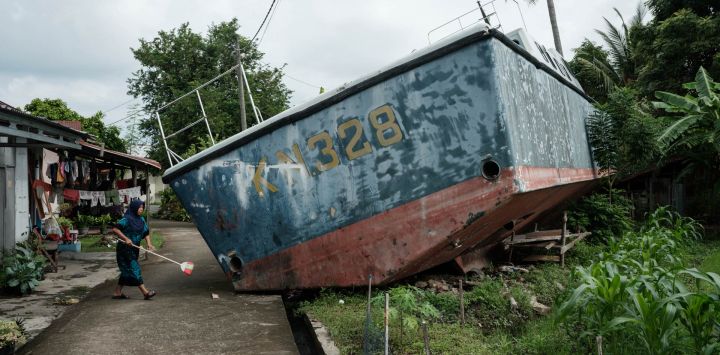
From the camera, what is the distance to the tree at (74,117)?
26789mm

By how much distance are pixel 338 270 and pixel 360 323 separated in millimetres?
1304

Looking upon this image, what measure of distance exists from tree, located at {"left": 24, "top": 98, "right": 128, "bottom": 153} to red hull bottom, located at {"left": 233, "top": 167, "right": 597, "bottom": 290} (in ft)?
73.0

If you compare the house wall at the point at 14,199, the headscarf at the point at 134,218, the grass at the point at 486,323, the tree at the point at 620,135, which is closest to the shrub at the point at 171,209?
the house wall at the point at 14,199

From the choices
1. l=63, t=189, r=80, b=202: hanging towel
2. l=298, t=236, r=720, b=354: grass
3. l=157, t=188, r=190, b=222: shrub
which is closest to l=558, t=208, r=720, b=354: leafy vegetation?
l=298, t=236, r=720, b=354: grass

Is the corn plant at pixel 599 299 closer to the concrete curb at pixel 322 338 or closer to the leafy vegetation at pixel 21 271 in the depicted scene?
the concrete curb at pixel 322 338

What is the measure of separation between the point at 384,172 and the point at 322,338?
2045 mm

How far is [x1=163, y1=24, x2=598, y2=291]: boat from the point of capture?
237 inches

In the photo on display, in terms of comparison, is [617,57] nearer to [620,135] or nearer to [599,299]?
[620,135]

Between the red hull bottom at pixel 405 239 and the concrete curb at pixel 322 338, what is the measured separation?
89 cm

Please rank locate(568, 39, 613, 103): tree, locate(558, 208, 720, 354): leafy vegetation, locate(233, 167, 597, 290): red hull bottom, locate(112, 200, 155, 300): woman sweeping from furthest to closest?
locate(568, 39, 613, 103): tree < locate(112, 200, 155, 300): woman sweeping < locate(233, 167, 597, 290): red hull bottom < locate(558, 208, 720, 354): leafy vegetation

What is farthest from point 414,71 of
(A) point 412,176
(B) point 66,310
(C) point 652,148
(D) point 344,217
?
(C) point 652,148

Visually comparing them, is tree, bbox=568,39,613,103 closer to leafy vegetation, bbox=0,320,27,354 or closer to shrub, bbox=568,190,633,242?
shrub, bbox=568,190,633,242

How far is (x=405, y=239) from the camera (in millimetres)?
6422

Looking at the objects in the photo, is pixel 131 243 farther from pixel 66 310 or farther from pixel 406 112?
pixel 406 112
